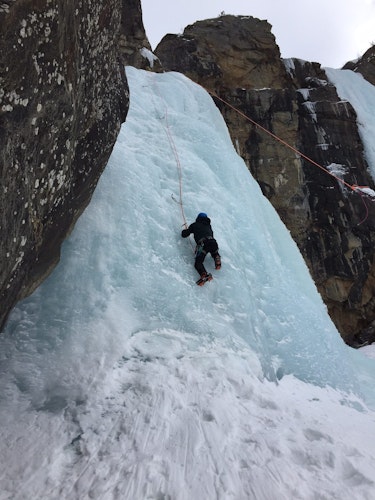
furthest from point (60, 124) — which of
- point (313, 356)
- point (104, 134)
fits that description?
point (313, 356)

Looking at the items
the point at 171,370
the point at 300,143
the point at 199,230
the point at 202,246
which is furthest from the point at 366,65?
the point at 171,370

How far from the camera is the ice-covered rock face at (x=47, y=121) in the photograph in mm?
2262

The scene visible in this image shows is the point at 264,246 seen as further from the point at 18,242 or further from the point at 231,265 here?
the point at 18,242

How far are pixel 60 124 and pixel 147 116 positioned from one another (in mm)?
4194

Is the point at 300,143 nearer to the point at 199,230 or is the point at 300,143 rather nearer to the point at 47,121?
the point at 199,230

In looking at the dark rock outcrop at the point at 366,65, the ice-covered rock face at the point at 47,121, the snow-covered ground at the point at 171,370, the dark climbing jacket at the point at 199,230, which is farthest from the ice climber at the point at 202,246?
the dark rock outcrop at the point at 366,65

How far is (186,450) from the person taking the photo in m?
2.68

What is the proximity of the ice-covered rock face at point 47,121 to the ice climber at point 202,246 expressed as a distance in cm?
130

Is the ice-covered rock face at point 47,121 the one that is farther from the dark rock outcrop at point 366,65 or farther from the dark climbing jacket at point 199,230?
the dark rock outcrop at point 366,65

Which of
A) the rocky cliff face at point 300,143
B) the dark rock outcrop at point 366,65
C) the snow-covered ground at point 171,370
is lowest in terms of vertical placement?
the snow-covered ground at point 171,370

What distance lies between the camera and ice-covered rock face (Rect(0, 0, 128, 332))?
2262 millimetres

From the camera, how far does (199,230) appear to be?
466cm

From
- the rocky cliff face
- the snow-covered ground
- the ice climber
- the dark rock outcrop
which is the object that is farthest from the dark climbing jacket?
the dark rock outcrop

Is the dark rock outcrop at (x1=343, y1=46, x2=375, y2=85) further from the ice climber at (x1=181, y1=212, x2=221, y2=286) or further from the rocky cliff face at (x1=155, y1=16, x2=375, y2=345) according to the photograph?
the ice climber at (x1=181, y1=212, x2=221, y2=286)
